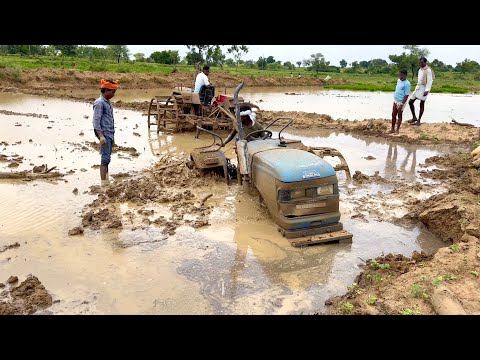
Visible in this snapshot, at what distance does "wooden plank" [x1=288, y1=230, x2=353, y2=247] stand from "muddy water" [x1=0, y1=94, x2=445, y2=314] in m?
0.08

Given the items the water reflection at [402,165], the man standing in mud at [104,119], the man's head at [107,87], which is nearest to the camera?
the man's head at [107,87]

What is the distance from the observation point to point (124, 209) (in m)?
7.00

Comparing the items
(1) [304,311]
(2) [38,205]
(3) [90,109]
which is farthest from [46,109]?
(1) [304,311]

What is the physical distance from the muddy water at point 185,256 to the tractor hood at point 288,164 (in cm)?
91

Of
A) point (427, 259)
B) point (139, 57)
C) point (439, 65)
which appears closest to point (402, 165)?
point (427, 259)

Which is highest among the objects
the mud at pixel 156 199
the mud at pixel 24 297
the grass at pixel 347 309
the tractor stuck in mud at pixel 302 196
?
the tractor stuck in mud at pixel 302 196

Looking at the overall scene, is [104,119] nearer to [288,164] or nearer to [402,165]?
[288,164]

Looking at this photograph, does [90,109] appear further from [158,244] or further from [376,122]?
[158,244]

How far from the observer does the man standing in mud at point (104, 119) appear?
7.75 metres

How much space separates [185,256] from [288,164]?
1831mm

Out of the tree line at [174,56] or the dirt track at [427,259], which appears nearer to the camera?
the dirt track at [427,259]

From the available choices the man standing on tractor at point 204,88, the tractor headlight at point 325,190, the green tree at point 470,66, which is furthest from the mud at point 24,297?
the green tree at point 470,66

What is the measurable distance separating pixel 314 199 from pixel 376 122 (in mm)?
10559

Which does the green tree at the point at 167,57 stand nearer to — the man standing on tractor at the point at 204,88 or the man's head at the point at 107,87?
the man standing on tractor at the point at 204,88
